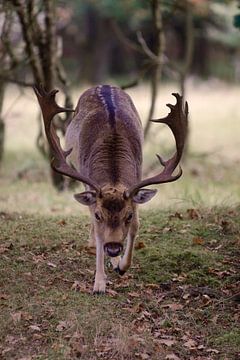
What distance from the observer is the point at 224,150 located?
19.0 metres

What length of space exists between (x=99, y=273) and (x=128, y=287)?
0.97 feet

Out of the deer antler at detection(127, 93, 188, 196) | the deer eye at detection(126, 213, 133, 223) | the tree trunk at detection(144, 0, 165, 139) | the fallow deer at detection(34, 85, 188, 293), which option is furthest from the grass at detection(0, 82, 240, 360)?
the tree trunk at detection(144, 0, 165, 139)

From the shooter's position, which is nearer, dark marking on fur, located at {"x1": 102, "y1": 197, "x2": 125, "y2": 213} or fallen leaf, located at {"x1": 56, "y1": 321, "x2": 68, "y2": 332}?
fallen leaf, located at {"x1": 56, "y1": 321, "x2": 68, "y2": 332}

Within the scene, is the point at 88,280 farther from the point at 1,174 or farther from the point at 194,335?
the point at 1,174

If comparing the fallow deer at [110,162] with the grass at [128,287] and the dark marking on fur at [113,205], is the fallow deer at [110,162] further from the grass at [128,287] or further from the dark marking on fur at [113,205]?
the grass at [128,287]

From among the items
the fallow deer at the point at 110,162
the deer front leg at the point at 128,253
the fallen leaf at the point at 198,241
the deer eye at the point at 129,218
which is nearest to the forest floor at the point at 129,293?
the fallen leaf at the point at 198,241

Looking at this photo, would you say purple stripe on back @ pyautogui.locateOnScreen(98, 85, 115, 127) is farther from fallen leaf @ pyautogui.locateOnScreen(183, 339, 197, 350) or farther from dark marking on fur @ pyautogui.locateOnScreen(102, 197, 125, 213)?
fallen leaf @ pyautogui.locateOnScreen(183, 339, 197, 350)

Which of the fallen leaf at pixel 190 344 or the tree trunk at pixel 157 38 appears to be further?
the tree trunk at pixel 157 38

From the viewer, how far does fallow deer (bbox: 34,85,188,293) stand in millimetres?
7285

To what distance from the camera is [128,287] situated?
25.1ft

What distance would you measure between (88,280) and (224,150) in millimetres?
11557

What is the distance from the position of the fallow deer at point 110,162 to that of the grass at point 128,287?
1.03ft

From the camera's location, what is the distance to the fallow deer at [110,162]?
7.29 meters

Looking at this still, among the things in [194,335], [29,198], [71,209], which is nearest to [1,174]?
[29,198]
